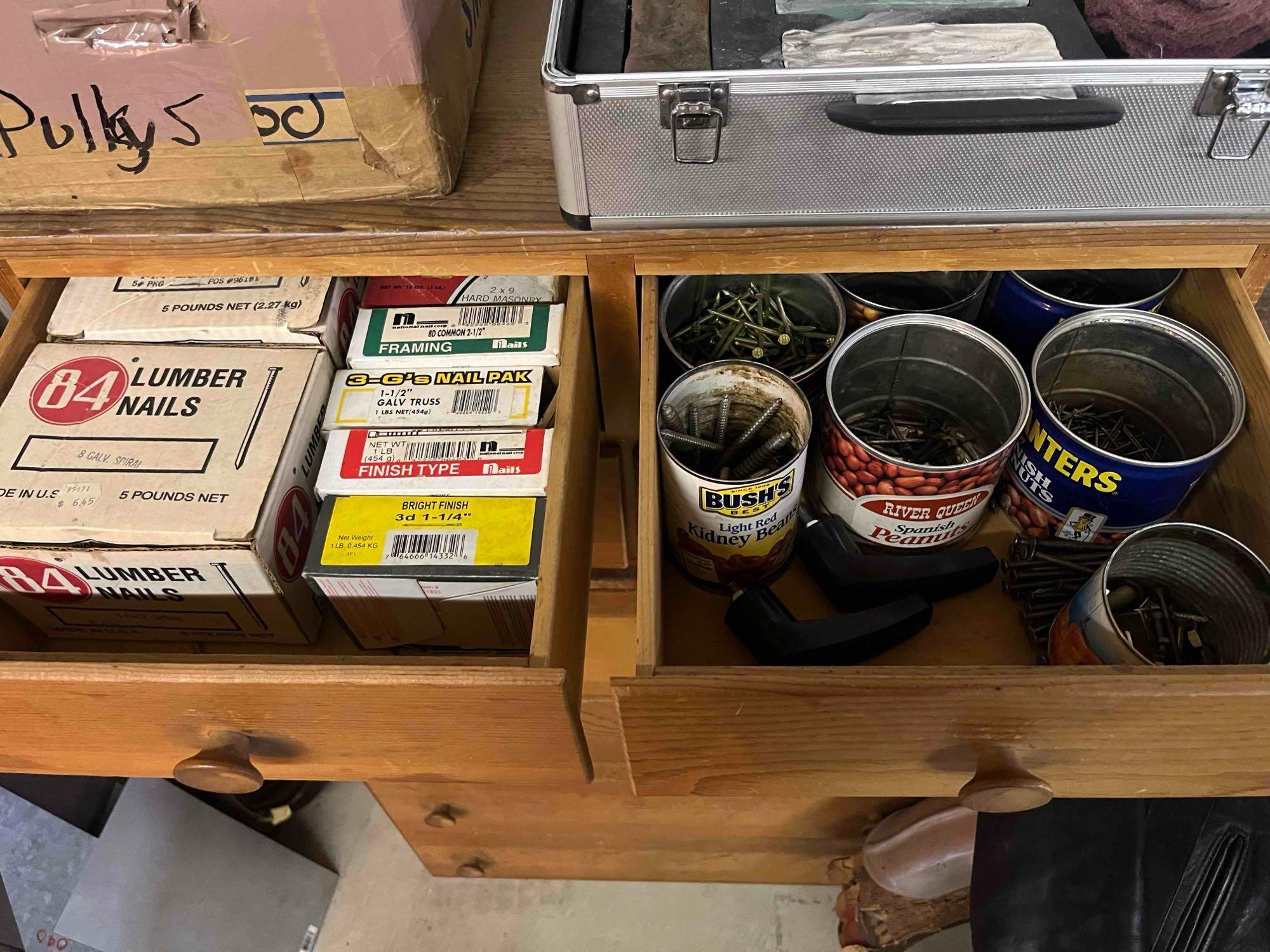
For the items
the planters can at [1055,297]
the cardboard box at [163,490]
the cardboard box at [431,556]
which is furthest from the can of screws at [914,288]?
the cardboard box at [163,490]

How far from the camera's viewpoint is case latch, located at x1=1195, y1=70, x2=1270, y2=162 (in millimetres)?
502

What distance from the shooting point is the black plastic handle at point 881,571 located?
0.68 meters

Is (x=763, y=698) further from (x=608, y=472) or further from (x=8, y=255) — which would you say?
(x=8, y=255)

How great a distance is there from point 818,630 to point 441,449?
0.31 metres

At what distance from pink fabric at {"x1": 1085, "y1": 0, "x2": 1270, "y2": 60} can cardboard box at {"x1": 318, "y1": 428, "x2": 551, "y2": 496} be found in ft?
1.53

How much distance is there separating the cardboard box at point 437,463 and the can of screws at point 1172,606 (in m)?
0.38

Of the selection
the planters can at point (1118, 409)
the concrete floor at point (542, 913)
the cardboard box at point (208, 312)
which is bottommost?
the concrete floor at point (542, 913)

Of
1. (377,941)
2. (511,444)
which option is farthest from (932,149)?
(377,941)

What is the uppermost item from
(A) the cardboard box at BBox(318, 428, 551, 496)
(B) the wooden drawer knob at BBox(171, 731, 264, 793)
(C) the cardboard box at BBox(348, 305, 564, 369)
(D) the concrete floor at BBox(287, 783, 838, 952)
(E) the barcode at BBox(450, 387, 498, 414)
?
(C) the cardboard box at BBox(348, 305, 564, 369)

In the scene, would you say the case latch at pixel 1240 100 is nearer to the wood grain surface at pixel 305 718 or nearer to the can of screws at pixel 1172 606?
the can of screws at pixel 1172 606

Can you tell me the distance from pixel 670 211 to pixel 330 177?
0.24 meters

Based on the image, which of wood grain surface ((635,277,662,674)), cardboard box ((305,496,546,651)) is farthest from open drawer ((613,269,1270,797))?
cardboard box ((305,496,546,651))

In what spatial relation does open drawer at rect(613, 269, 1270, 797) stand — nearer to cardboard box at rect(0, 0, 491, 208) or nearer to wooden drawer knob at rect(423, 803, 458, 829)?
cardboard box at rect(0, 0, 491, 208)

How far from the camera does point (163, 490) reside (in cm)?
62
